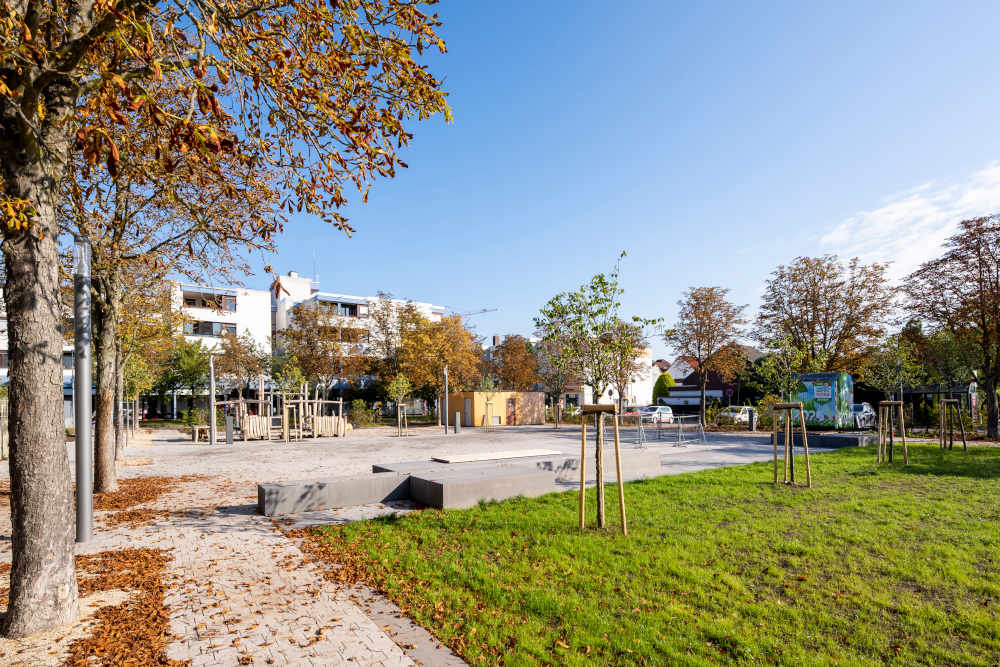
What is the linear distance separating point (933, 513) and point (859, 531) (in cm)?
192

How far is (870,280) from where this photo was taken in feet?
91.7

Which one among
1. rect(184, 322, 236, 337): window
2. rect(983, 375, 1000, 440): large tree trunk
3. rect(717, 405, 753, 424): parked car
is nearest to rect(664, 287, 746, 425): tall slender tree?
rect(717, 405, 753, 424): parked car

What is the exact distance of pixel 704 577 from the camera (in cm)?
521

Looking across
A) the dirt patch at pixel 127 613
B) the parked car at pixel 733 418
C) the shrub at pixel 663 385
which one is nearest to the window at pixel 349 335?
the parked car at pixel 733 418

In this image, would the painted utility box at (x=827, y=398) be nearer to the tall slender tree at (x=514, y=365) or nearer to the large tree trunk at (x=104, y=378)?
the tall slender tree at (x=514, y=365)

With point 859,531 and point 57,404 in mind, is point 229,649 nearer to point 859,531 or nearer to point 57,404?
point 57,404

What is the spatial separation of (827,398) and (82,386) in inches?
1105

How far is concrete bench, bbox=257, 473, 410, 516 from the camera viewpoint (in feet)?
28.4

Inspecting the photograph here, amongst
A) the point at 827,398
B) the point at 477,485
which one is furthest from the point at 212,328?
the point at 477,485

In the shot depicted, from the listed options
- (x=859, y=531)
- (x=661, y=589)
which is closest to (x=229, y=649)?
(x=661, y=589)

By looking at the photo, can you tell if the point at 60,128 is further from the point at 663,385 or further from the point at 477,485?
the point at 663,385

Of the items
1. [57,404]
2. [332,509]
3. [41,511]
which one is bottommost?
[332,509]

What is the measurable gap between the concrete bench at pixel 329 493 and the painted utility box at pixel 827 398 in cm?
2234

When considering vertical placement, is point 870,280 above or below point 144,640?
above
